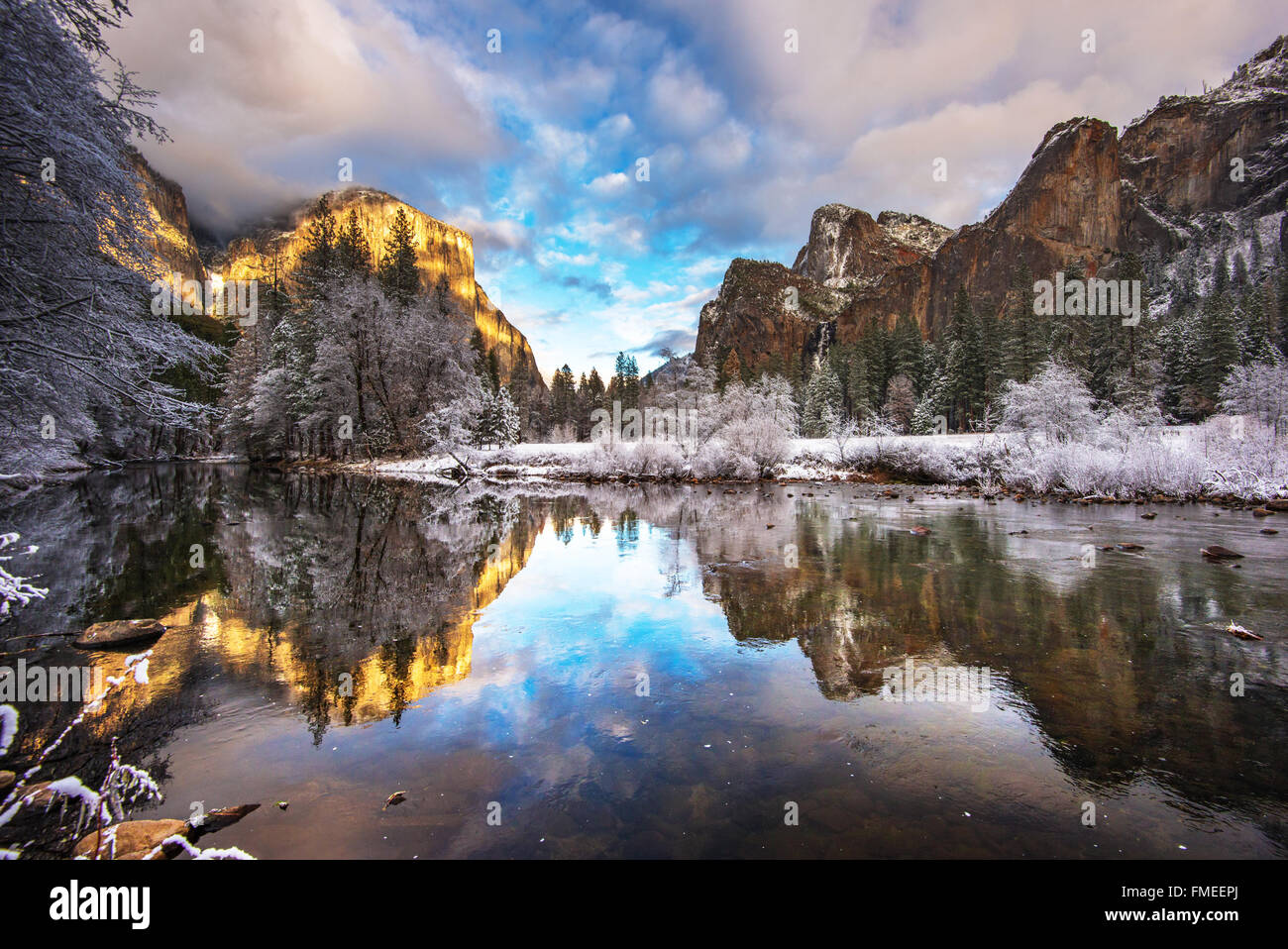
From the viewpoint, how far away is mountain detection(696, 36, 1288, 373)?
128 meters

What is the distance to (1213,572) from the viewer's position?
9.82 metres

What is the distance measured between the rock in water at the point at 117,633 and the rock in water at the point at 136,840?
4664mm

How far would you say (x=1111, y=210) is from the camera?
139500mm

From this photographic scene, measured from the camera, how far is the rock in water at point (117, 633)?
6.57m

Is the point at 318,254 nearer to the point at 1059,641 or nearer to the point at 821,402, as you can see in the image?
the point at 821,402

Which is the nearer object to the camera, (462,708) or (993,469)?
(462,708)

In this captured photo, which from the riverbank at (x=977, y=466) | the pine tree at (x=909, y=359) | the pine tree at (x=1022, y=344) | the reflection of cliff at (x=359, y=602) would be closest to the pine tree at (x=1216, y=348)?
the pine tree at (x=1022, y=344)

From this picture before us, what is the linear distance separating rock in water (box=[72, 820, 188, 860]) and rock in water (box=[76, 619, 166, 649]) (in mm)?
4664

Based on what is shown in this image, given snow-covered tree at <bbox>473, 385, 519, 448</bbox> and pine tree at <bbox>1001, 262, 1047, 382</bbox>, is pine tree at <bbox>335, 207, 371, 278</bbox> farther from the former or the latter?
pine tree at <bbox>1001, 262, 1047, 382</bbox>

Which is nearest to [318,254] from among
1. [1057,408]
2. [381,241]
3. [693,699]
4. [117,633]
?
[117,633]
